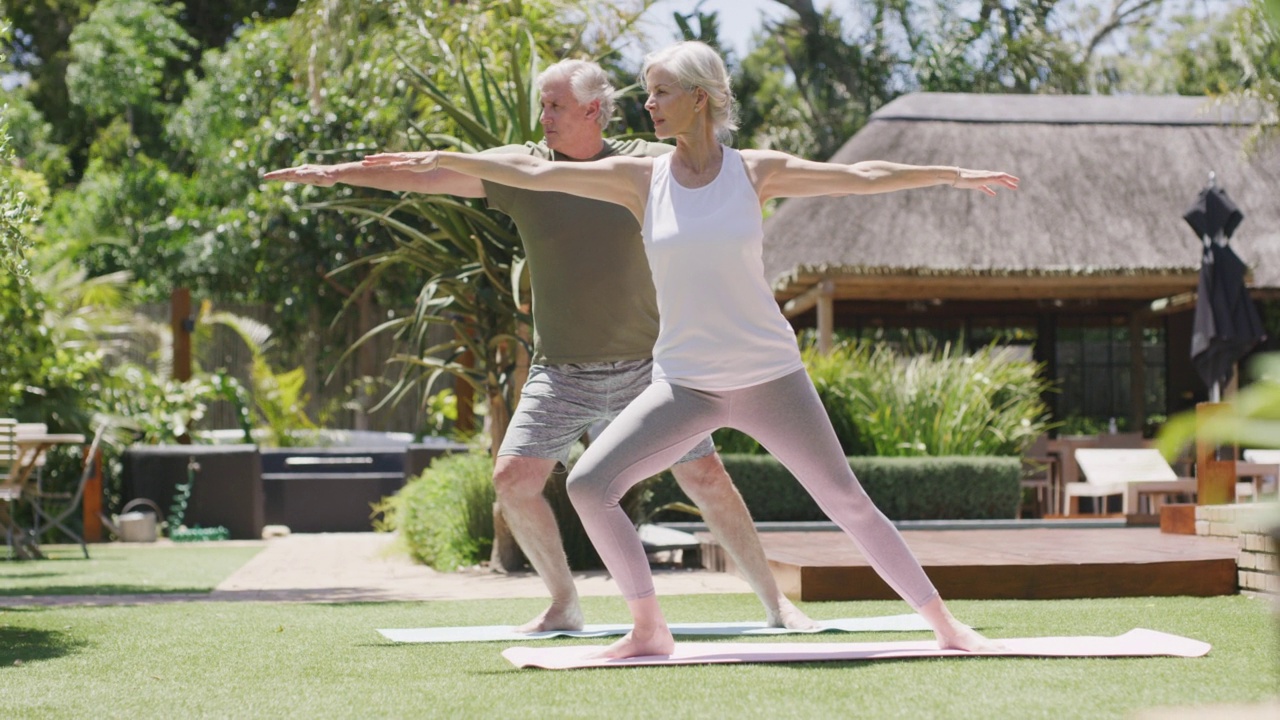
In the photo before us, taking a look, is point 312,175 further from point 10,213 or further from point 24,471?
point 24,471

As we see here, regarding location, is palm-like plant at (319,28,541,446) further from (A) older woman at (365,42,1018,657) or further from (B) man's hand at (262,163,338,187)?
(A) older woman at (365,42,1018,657)

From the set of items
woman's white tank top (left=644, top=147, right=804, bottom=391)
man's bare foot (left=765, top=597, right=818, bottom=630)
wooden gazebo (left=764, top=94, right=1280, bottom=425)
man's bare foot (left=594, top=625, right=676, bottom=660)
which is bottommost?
man's bare foot (left=765, top=597, right=818, bottom=630)

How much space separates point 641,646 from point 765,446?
0.67m

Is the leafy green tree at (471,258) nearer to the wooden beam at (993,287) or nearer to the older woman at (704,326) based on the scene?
the older woman at (704,326)

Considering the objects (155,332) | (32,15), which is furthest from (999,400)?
(32,15)

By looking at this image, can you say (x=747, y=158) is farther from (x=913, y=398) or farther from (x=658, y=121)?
(x=913, y=398)

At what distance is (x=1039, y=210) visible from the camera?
57.5 ft

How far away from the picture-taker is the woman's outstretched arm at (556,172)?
158 inches

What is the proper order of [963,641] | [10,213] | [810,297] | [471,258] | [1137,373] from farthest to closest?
[1137,373] < [810,297] < [471,258] < [10,213] < [963,641]

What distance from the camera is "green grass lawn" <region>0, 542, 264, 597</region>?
310 inches

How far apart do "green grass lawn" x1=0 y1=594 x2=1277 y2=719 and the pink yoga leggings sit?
0.30m

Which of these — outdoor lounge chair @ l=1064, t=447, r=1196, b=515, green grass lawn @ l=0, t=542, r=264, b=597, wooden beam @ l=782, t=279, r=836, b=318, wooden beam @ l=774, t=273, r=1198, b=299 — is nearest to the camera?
green grass lawn @ l=0, t=542, r=264, b=597

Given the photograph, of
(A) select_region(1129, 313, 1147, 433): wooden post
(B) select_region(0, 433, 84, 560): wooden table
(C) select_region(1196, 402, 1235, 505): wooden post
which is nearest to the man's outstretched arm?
(C) select_region(1196, 402, 1235, 505): wooden post

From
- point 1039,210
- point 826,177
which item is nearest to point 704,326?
point 826,177
